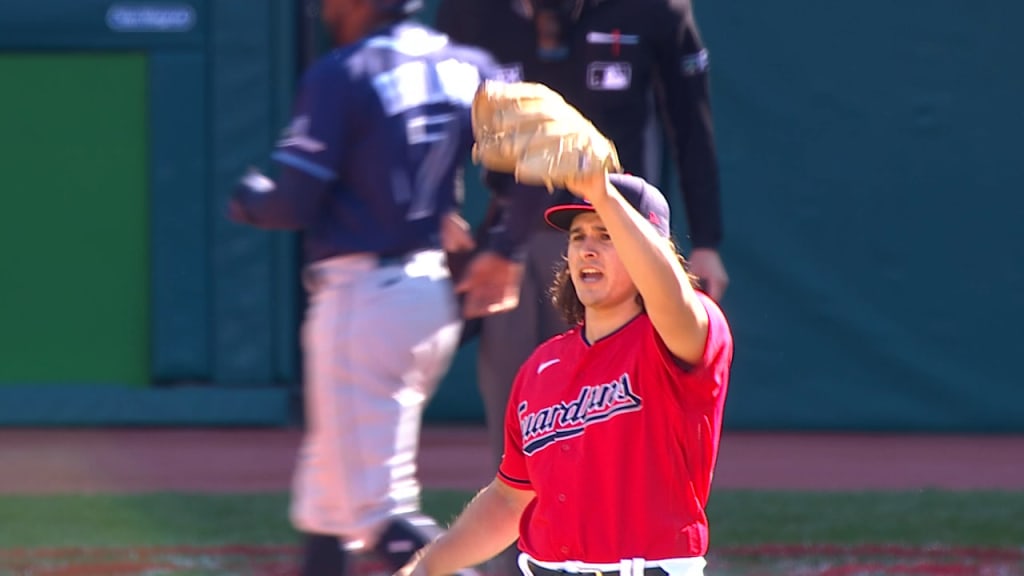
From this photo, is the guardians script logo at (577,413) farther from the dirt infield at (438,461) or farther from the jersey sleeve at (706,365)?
the dirt infield at (438,461)

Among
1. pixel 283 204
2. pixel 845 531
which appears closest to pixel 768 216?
pixel 845 531

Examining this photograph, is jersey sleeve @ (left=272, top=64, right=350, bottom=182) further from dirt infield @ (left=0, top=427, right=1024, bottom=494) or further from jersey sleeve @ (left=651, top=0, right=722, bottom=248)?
dirt infield @ (left=0, top=427, right=1024, bottom=494)

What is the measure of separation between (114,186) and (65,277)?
514 mm

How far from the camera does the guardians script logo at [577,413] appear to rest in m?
2.76

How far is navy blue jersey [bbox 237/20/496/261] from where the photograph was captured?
371 cm

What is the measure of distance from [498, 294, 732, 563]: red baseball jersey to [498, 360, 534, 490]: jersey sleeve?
0.13 m

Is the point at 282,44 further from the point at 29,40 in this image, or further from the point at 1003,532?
the point at 1003,532

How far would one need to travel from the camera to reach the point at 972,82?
7938 mm

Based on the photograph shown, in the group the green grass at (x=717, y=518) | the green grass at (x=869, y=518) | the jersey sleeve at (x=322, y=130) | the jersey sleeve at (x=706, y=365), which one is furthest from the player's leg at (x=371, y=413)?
the green grass at (x=869, y=518)

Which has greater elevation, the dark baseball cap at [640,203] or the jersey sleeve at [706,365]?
the dark baseball cap at [640,203]

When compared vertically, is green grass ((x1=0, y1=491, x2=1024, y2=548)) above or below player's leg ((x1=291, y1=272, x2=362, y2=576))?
below

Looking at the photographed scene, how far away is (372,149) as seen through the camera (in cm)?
376

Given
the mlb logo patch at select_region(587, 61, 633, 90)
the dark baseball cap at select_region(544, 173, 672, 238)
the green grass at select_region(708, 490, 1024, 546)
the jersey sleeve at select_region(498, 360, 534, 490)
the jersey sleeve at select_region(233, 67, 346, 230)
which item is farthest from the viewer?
the green grass at select_region(708, 490, 1024, 546)

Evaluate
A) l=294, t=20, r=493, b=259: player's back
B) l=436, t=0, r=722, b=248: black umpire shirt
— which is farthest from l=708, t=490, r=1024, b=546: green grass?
l=294, t=20, r=493, b=259: player's back
